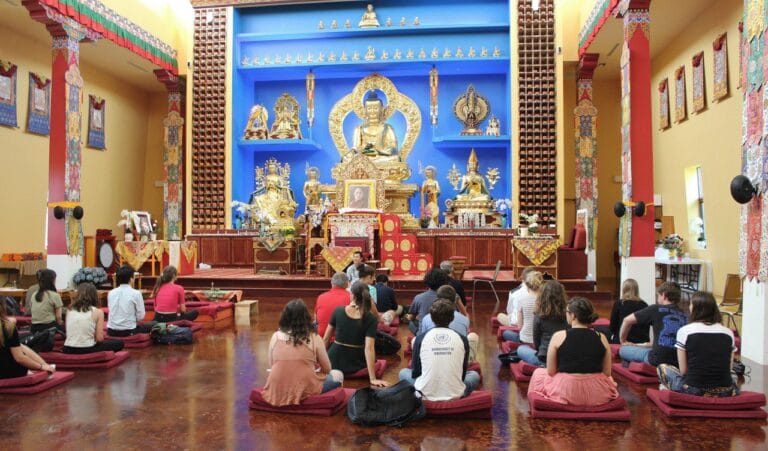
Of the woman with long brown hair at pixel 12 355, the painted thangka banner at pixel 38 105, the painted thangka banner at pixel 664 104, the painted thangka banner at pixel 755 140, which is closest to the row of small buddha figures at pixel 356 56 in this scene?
the painted thangka banner at pixel 664 104

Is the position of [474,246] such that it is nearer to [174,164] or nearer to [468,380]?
[174,164]

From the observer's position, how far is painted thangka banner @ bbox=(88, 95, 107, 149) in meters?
13.9

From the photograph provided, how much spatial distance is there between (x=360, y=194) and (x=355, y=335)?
8.19 meters

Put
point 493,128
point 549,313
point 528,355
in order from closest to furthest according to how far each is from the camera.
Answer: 1. point 549,313
2. point 528,355
3. point 493,128

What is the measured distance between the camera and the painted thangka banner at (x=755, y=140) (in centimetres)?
582

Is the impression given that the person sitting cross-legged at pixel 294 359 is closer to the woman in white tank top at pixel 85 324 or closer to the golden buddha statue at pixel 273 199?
the woman in white tank top at pixel 85 324

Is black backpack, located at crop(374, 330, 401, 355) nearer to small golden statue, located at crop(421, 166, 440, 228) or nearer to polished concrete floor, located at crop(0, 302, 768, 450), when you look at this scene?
polished concrete floor, located at crop(0, 302, 768, 450)

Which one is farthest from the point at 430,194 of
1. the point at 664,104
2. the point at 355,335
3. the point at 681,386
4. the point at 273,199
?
the point at 681,386

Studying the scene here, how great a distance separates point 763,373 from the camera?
17.9 ft

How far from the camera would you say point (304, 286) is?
11055mm

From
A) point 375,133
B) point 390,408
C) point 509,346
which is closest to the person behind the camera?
point 390,408

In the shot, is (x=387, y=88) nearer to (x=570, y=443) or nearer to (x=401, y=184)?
(x=401, y=184)

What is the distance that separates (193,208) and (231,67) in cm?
311

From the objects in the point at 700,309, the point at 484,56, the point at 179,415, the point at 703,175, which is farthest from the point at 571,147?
the point at 179,415
